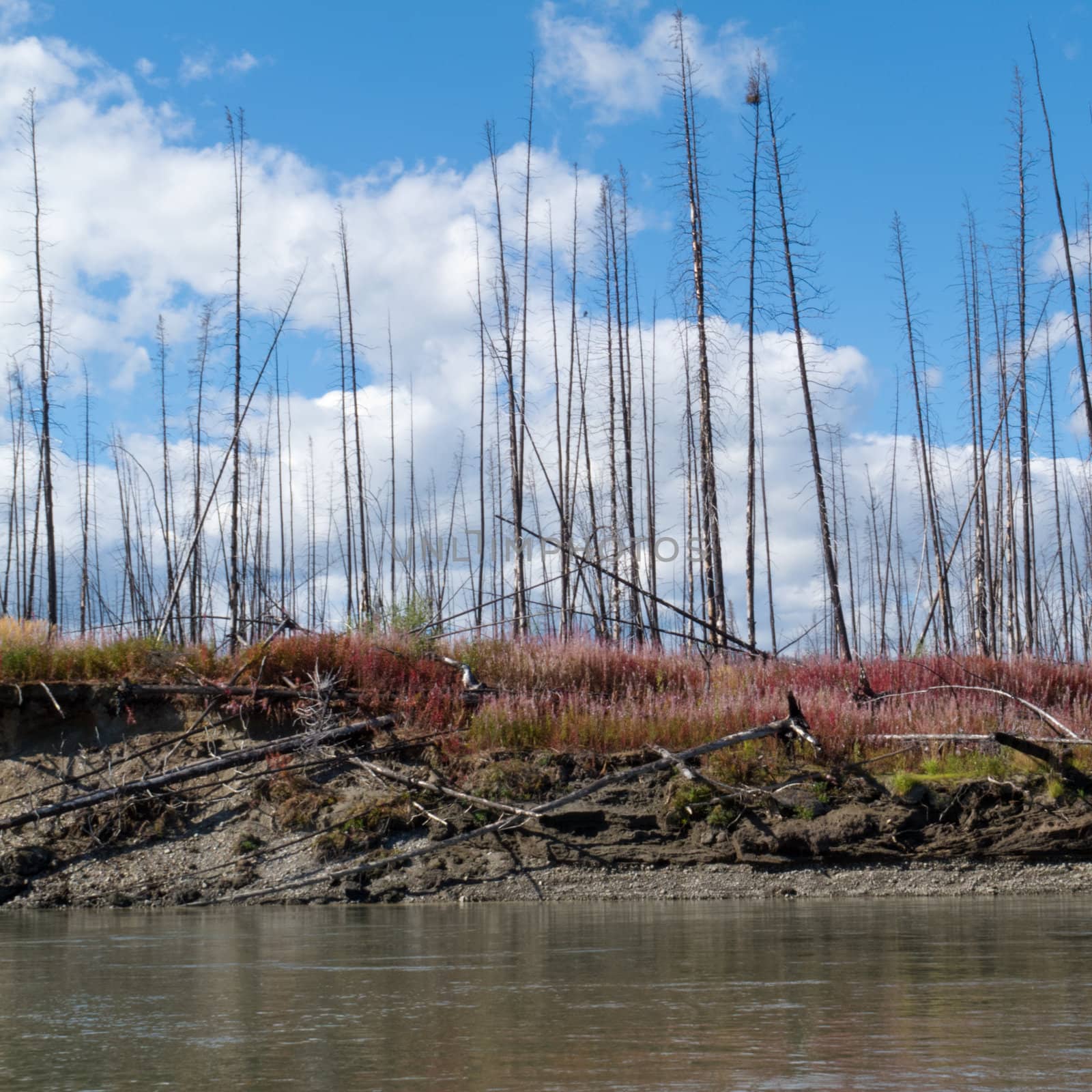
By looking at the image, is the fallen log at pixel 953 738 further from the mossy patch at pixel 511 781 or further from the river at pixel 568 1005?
the river at pixel 568 1005

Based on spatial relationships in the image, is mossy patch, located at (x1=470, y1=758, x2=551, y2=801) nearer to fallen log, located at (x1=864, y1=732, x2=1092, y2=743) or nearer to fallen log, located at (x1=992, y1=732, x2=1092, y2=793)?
fallen log, located at (x1=864, y1=732, x2=1092, y2=743)

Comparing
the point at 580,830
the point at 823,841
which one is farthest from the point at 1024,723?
the point at 580,830

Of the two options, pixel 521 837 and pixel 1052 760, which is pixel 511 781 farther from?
pixel 1052 760

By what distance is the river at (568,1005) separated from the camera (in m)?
2.64

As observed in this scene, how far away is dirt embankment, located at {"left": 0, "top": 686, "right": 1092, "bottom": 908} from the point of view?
7.78m

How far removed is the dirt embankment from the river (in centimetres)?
165

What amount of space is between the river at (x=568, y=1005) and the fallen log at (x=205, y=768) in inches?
107

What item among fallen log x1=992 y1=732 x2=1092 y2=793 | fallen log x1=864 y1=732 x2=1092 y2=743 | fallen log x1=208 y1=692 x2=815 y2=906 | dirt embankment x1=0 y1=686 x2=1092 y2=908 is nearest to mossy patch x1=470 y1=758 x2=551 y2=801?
dirt embankment x1=0 y1=686 x2=1092 y2=908

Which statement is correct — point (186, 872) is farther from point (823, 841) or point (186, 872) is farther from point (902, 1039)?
point (902, 1039)

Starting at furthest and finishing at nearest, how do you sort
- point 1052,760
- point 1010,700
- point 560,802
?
point 1010,700 → point 1052,760 → point 560,802

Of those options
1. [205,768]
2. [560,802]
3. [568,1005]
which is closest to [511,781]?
[560,802]

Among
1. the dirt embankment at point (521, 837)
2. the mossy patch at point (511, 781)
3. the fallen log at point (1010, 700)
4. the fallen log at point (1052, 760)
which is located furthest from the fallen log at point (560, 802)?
the fallen log at point (1010, 700)

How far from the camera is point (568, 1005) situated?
3512 millimetres

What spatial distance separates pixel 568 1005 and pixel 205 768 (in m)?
6.32
